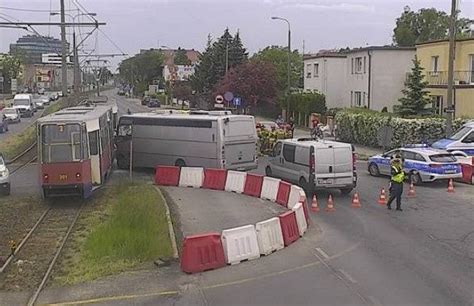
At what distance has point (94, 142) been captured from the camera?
77.6ft

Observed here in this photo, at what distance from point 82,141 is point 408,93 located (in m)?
28.6

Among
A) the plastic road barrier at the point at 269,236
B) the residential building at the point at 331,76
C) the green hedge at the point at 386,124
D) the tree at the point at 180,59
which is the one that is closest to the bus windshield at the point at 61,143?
the plastic road barrier at the point at 269,236

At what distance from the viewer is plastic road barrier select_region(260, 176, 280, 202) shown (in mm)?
23422

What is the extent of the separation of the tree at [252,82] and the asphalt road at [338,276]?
1942 inches

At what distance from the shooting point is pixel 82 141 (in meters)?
22.4

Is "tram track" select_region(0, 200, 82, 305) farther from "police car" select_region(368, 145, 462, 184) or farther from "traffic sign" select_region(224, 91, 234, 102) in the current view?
"traffic sign" select_region(224, 91, 234, 102)

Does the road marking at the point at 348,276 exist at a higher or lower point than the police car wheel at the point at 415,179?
higher

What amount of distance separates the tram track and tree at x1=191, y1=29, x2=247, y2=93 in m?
60.1

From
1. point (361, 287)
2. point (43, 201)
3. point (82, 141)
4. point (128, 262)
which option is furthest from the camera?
point (43, 201)

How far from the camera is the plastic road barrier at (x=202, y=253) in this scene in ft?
44.5

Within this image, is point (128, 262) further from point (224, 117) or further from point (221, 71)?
point (221, 71)

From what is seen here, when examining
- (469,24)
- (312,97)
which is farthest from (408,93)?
(469,24)

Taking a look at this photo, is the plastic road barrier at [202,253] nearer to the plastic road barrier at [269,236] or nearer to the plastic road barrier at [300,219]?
the plastic road barrier at [269,236]

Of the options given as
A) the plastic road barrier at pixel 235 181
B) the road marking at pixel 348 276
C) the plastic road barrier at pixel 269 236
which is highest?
the plastic road barrier at pixel 269 236
